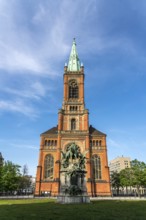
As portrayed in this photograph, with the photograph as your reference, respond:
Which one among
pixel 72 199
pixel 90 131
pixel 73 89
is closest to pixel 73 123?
pixel 90 131

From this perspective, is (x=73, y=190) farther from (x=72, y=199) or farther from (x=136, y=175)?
(x=136, y=175)

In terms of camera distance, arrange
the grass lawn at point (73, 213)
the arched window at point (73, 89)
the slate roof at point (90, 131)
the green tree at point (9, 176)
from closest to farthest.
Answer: the grass lawn at point (73, 213) → the green tree at point (9, 176) → the slate roof at point (90, 131) → the arched window at point (73, 89)

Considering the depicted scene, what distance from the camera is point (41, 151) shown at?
2242 inches

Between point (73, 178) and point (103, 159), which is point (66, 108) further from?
point (73, 178)

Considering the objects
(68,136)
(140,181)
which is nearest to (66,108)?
(68,136)

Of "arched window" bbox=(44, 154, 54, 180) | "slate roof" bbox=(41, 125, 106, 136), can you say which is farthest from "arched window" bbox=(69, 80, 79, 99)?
"arched window" bbox=(44, 154, 54, 180)

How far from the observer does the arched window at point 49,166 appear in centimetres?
5531

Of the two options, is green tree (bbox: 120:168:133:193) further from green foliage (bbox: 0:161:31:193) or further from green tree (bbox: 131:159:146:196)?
green foliage (bbox: 0:161:31:193)

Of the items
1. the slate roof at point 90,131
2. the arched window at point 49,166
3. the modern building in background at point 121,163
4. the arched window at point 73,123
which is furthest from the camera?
the modern building in background at point 121,163

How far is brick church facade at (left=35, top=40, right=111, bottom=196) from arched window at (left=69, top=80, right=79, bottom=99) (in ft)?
2.94

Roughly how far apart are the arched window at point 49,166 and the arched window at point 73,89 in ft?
75.4

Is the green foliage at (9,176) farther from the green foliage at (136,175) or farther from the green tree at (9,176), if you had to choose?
the green foliage at (136,175)

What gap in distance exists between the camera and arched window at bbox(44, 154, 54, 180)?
5531 cm

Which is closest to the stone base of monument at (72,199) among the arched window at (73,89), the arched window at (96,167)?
the arched window at (96,167)
